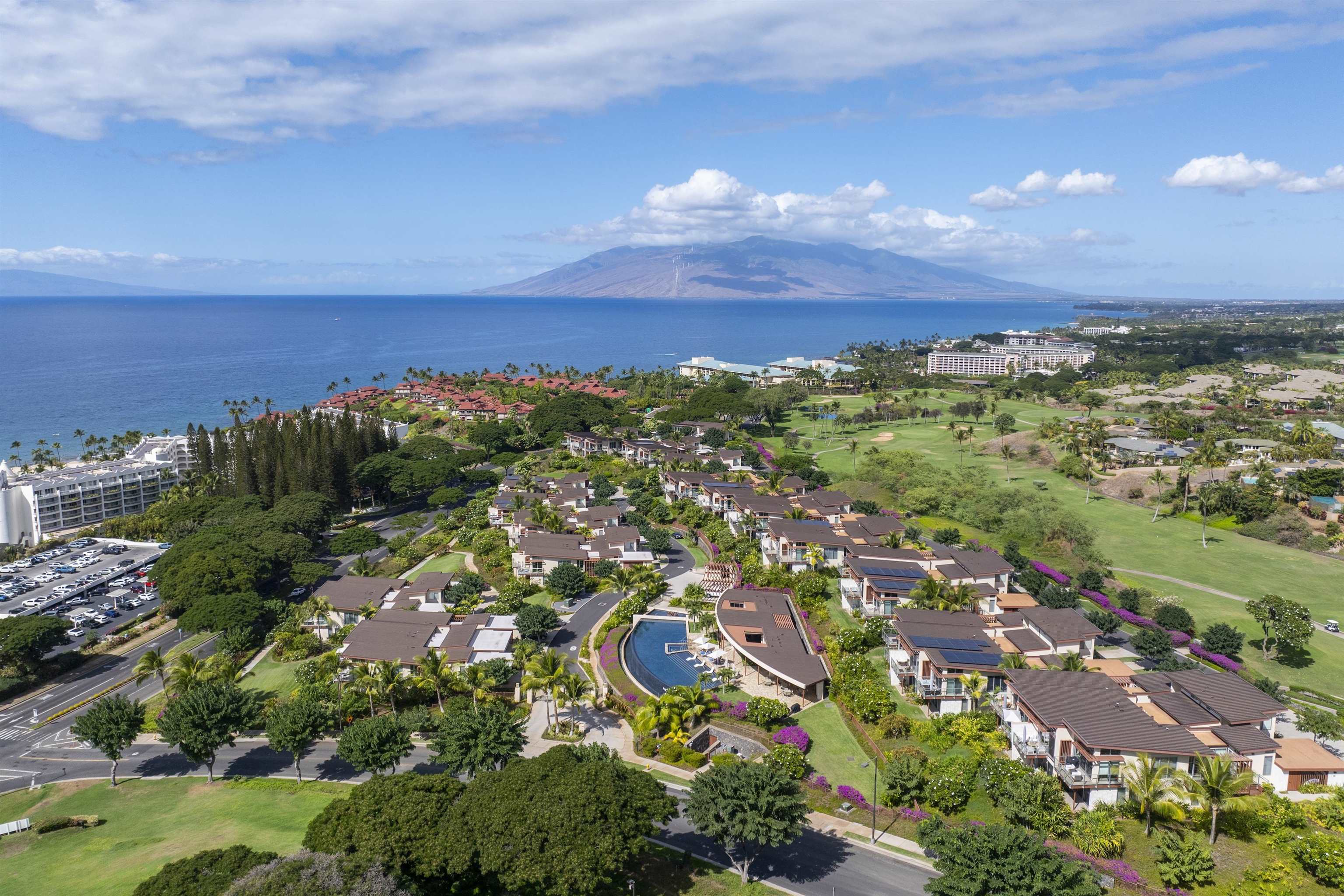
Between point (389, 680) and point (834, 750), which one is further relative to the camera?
point (389, 680)

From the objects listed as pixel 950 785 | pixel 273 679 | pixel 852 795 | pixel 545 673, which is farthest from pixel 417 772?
pixel 950 785

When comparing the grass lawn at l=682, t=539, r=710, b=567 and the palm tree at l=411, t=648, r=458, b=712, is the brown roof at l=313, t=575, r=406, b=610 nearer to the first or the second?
the palm tree at l=411, t=648, r=458, b=712

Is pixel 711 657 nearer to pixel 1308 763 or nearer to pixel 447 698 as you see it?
pixel 447 698

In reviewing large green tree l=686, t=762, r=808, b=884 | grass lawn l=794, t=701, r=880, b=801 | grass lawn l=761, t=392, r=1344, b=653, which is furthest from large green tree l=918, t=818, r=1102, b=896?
grass lawn l=761, t=392, r=1344, b=653

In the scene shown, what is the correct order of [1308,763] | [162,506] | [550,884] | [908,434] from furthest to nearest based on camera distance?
[908,434], [162,506], [1308,763], [550,884]

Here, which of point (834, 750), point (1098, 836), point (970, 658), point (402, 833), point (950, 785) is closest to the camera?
point (402, 833)

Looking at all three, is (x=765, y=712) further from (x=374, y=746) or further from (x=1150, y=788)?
(x=374, y=746)

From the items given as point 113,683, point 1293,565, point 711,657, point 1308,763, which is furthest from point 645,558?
point 1293,565
